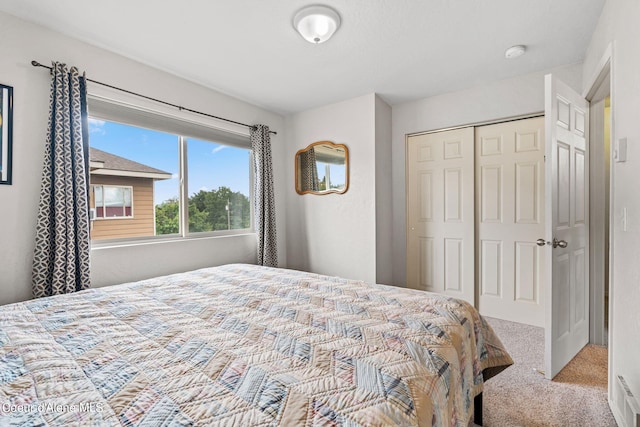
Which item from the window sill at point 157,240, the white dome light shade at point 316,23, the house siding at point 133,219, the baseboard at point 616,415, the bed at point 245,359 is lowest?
the baseboard at point 616,415

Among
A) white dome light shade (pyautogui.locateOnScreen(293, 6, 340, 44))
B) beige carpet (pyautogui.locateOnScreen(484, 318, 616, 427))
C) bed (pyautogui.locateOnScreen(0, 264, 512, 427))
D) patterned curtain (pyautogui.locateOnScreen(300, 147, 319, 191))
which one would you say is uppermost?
white dome light shade (pyautogui.locateOnScreen(293, 6, 340, 44))

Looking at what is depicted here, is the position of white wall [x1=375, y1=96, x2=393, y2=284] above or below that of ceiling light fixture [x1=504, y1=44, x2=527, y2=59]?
below

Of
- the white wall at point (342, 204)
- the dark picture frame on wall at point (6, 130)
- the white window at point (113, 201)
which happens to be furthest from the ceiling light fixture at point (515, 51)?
the dark picture frame on wall at point (6, 130)

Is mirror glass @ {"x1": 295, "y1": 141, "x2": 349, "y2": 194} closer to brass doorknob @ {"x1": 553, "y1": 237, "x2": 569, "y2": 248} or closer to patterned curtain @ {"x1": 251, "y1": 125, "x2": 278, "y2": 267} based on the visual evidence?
patterned curtain @ {"x1": 251, "y1": 125, "x2": 278, "y2": 267}

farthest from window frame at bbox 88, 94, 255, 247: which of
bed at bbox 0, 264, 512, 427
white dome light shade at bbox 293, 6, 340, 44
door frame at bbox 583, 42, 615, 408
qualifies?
door frame at bbox 583, 42, 615, 408

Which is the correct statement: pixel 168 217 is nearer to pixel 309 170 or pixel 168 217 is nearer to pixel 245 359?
pixel 309 170

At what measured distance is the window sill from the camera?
2.36m

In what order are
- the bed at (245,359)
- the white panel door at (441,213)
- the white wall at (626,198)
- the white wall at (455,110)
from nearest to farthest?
the bed at (245,359) → the white wall at (626,198) → the white wall at (455,110) → the white panel door at (441,213)

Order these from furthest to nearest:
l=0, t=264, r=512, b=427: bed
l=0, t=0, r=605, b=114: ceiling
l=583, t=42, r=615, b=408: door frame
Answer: l=0, t=0, r=605, b=114: ceiling < l=583, t=42, r=615, b=408: door frame < l=0, t=264, r=512, b=427: bed

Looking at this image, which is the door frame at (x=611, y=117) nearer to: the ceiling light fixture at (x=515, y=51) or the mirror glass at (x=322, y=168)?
the ceiling light fixture at (x=515, y=51)

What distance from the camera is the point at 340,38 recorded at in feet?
7.27

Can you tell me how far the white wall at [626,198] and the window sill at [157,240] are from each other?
10.2 ft

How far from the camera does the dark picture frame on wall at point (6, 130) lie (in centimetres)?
188

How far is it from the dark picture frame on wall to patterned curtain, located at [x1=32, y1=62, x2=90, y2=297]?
0.57ft
